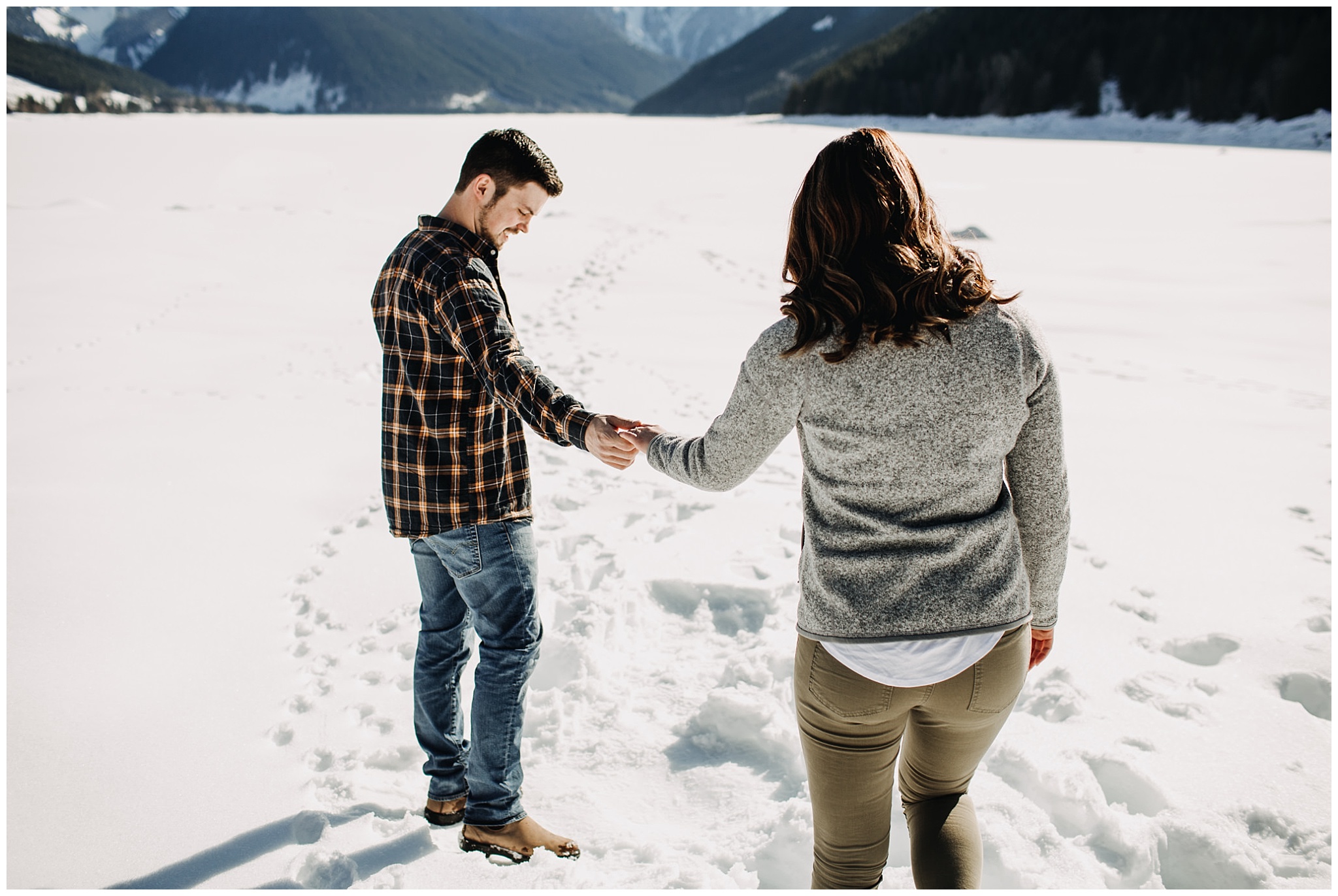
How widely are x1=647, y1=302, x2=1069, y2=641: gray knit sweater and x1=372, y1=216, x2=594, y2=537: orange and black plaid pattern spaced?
0.57m

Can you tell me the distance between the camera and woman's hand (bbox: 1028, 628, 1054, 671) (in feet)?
5.14

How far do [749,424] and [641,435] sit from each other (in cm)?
51

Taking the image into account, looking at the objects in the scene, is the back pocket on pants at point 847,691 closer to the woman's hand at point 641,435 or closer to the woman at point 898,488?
the woman at point 898,488

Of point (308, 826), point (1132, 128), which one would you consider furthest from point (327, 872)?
point (1132, 128)

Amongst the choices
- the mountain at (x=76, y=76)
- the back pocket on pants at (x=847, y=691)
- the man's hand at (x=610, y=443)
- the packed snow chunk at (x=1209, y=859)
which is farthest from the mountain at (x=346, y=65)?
the back pocket on pants at (x=847, y=691)

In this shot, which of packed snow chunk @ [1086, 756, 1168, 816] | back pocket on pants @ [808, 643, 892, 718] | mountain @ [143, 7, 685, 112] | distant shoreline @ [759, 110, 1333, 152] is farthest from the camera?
mountain @ [143, 7, 685, 112]

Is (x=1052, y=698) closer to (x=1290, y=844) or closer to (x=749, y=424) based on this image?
(x=1290, y=844)

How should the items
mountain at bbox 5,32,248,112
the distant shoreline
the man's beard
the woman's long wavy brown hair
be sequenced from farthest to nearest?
1. mountain at bbox 5,32,248,112
2. the distant shoreline
3. the man's beard
4. the woman's long wavy brown hair

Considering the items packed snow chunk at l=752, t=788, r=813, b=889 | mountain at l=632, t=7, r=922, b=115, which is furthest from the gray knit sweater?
mountain at l=632, t=7, r=922, b=115

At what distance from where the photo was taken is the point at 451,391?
179cm

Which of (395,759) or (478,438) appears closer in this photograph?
(478,438)

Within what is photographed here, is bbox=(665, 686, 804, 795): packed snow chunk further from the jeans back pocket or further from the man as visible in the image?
the jeans back pocket

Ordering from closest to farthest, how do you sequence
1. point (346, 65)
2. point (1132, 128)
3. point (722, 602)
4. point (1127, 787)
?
point (1127, 787)
point (722, 602)
point (1132, 128)
point (346, 65)

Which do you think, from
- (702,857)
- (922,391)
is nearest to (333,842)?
(702,857)
